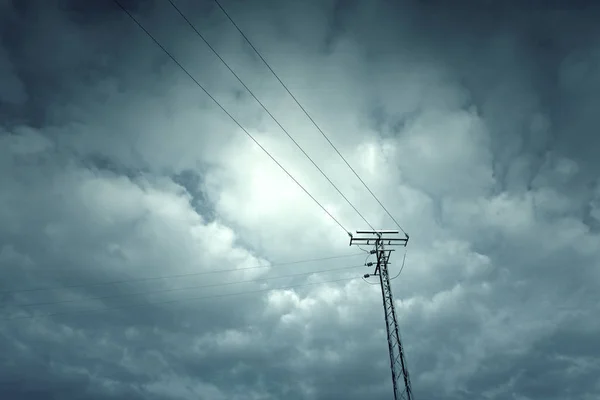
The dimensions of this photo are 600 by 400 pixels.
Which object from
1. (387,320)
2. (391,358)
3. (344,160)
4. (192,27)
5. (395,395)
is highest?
(344,160)

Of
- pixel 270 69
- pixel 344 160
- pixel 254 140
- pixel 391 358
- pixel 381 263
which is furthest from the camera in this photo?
pixel 381 263

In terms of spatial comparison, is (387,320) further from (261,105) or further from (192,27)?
(192,27)

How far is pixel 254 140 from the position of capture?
17578 millimetres

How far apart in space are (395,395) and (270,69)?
23177mm

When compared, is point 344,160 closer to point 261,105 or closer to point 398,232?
point 261,105

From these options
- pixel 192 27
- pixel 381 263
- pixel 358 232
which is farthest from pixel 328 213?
pixel 192 27

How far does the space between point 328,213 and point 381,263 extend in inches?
270

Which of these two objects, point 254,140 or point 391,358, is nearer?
point 254,140

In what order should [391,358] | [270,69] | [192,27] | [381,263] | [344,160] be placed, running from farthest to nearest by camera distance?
[381,263]
[391,358]
[344,160]
[270,69]
[192,27]

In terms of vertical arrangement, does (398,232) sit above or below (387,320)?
above

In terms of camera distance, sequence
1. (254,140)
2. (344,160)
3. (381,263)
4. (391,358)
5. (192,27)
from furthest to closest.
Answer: (381,263)
(391,358)
(344,160)
(254,140)
(192,27)

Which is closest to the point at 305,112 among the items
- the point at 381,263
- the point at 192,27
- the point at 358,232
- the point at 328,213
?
the point at 192,27

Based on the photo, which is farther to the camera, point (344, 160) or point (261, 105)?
point (344, 160)

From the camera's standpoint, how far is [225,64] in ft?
45.8
